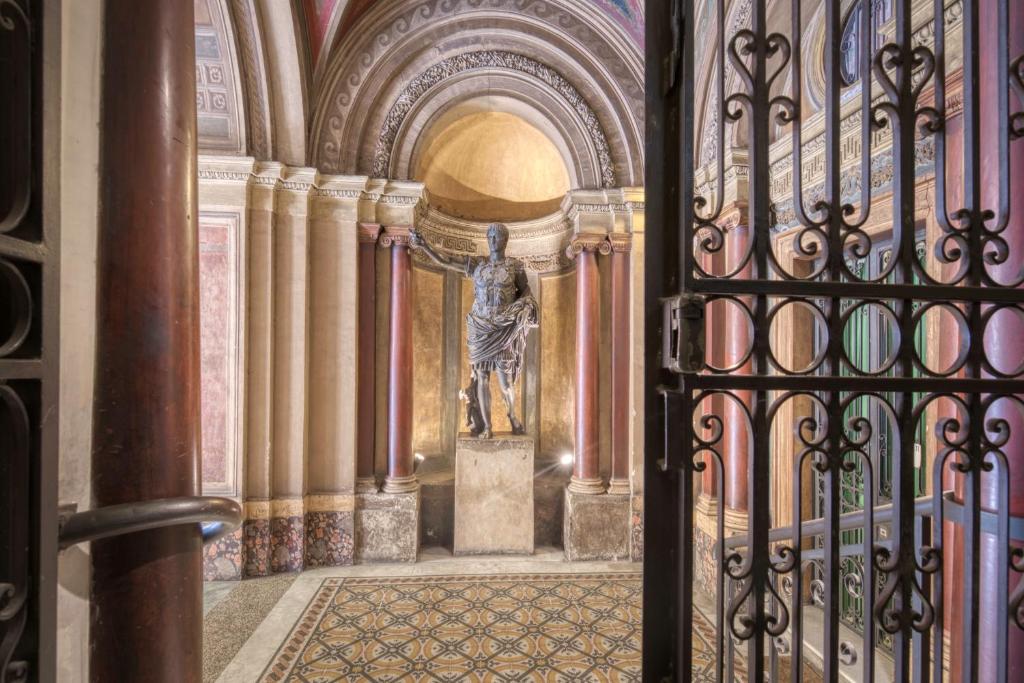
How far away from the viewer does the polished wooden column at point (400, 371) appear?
4898mm

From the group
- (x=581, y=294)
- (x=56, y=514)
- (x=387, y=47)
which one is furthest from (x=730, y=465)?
(x=387, y=47)

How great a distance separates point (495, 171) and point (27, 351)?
5870 mm

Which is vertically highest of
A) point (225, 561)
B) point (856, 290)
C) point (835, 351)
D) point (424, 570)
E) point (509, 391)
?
point (856, 290)

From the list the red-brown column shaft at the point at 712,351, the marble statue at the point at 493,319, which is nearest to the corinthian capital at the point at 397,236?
the marble statue at the point at 493,319

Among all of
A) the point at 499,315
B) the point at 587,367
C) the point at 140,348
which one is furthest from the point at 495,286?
the point at 140,348

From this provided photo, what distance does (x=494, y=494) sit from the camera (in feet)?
15.8

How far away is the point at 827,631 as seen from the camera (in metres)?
1.15

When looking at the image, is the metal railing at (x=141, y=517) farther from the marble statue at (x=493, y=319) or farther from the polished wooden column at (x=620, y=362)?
the polished wooden column at (x=620, y=362)

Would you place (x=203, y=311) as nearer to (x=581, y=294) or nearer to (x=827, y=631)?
(x=581, y=294)

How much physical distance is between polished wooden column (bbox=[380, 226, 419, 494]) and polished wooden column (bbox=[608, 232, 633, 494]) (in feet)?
6.74

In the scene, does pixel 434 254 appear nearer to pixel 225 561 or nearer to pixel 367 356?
pixel 367 356

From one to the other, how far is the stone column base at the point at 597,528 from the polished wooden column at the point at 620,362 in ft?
0.56

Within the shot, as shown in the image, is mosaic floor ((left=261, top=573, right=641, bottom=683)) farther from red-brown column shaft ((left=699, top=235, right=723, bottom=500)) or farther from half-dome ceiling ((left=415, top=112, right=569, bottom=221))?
half-dome ceiling ((left=415, top=112, right=569, bottom=221))

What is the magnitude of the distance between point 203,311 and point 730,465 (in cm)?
483
